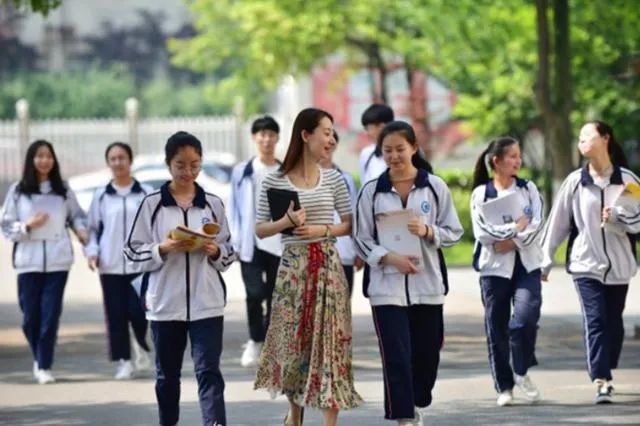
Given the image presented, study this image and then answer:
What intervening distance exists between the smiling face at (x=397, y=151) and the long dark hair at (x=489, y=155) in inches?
73.4

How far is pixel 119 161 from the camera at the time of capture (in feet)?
47.4

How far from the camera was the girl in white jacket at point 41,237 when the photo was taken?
14.5 meters

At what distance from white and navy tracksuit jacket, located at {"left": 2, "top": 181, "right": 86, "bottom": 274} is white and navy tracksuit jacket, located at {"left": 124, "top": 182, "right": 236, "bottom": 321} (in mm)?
4148

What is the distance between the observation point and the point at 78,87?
66625mm

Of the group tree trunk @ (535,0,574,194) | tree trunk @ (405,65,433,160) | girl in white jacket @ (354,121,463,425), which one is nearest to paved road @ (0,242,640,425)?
A: girl in white jacket @ (354,121,463,425)

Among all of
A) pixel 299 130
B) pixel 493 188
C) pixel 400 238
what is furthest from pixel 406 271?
pixel 493 188

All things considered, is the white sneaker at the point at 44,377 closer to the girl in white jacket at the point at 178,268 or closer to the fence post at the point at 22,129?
the girl in white jacket at the point at 178,268

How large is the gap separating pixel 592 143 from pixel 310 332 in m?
2.78

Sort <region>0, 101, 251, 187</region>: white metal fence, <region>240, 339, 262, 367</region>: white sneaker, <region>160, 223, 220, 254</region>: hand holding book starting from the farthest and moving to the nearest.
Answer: <region>0, 101, 251, 187</region>: white metal fence → <region>240, 339, 262, 367</region>: white sneaker → <region>160, 223, 220, 254</region>: hand holding book

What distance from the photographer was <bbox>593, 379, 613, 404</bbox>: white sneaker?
1206 cm

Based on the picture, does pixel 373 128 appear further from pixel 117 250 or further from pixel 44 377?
pixel 44 377

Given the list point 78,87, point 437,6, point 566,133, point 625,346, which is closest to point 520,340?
point 625,346

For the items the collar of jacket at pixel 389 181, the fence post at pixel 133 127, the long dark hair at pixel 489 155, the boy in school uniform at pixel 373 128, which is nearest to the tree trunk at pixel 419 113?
the fence post at pixel 133 127

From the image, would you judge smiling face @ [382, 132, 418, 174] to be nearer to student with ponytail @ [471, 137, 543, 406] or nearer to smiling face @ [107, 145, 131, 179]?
student with ponytail @ [471, 137, 543, 406]
